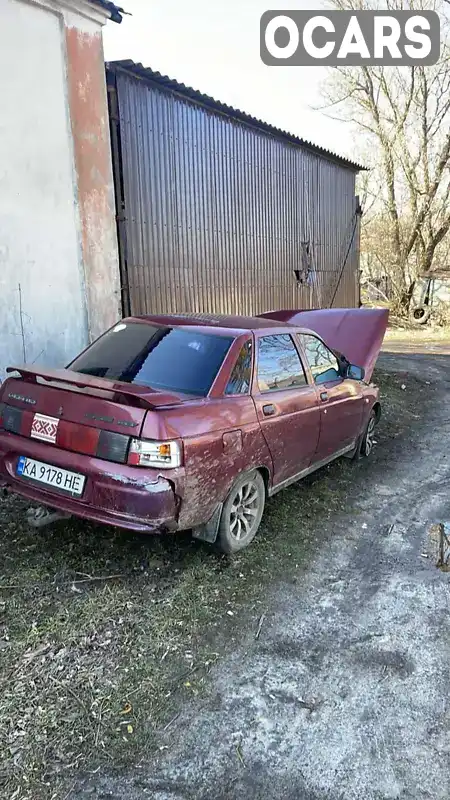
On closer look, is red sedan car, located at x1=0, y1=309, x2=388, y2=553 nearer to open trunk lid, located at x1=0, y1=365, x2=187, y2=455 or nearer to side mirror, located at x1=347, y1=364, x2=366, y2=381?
open trunk lid, located at x1=0, y1=365, x2=187, y2=455

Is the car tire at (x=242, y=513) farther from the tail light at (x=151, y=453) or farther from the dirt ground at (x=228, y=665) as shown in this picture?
the tail light at (x=151, y=453)

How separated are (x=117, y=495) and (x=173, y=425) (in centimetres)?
52

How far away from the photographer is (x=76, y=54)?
665 centimetres

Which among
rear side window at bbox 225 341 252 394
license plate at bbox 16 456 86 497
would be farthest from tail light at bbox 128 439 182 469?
rear side window at bbox 225 341 252 394

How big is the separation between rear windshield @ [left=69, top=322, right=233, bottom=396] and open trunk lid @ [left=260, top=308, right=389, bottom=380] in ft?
12.0

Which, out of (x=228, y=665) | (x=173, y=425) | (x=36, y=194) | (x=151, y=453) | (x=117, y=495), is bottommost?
(x=228, y=665)

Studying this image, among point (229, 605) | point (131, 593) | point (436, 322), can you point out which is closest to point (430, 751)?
point (229, 605)

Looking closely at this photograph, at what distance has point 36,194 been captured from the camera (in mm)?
6363

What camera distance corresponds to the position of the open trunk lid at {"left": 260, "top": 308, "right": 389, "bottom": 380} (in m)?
7.68

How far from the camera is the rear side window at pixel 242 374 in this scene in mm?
3814

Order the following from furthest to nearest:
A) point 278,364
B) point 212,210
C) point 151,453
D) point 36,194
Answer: point 212,210 < point 36,194 < point 278,364 < point 151,453

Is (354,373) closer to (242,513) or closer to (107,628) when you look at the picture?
(242,513)

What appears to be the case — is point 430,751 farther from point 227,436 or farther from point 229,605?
point 227,436

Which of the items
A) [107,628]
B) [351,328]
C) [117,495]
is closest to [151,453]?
[117,495]
